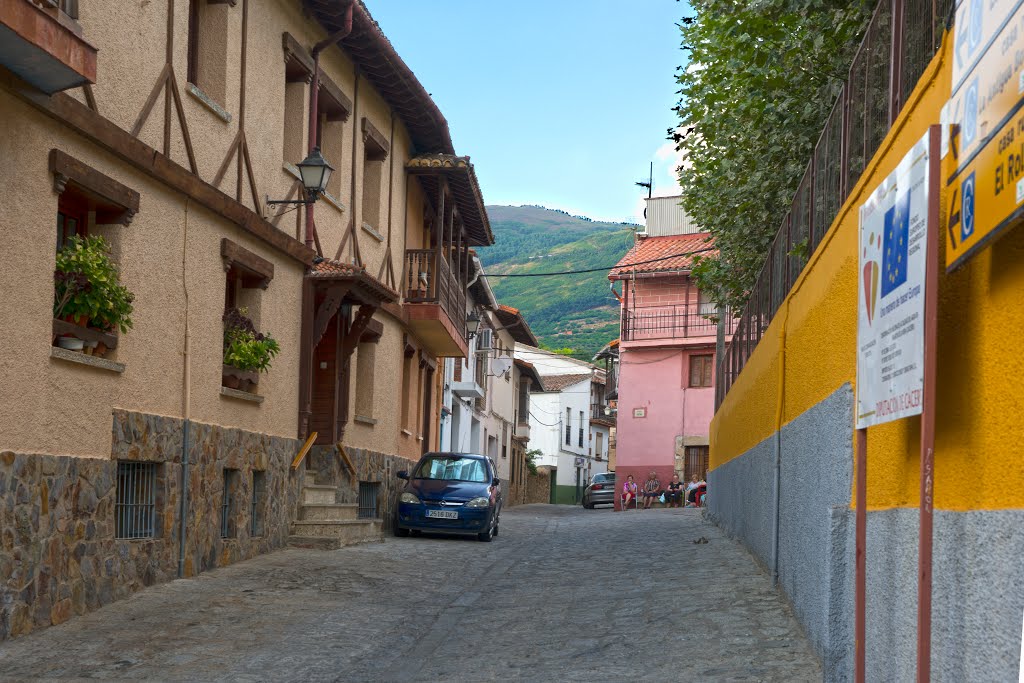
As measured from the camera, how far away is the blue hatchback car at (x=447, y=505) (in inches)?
759

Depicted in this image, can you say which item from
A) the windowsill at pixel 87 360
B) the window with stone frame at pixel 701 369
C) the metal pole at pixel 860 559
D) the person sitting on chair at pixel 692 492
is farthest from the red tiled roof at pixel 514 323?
the metal pole at pixel 860 559

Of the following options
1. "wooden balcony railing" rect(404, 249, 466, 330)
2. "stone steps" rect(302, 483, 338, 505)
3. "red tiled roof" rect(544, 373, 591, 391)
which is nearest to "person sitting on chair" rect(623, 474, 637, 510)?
"wooden balcony railing" rect(404, 249, 466, 330)

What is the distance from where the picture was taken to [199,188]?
12.6m

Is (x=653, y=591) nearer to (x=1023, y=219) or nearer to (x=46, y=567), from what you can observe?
(x=46, y=567)

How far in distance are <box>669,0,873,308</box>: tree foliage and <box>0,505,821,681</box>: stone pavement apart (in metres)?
4.67

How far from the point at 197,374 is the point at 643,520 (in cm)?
1418

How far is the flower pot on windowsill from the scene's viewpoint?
45.8 ft

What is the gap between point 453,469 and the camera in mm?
20484

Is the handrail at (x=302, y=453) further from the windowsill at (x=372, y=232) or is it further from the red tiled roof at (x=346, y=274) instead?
the windowsill at (x=372, y=232)

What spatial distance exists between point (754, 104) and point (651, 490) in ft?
97.8

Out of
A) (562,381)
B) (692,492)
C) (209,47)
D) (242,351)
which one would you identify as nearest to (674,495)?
(692,492)

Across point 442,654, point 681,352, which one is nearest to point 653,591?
point 442,654

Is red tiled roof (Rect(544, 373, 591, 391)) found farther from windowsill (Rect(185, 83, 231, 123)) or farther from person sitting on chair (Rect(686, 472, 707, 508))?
windowsill (Rect(185, 83, 231, 123))

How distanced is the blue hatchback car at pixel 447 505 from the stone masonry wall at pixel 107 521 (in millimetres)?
4632
